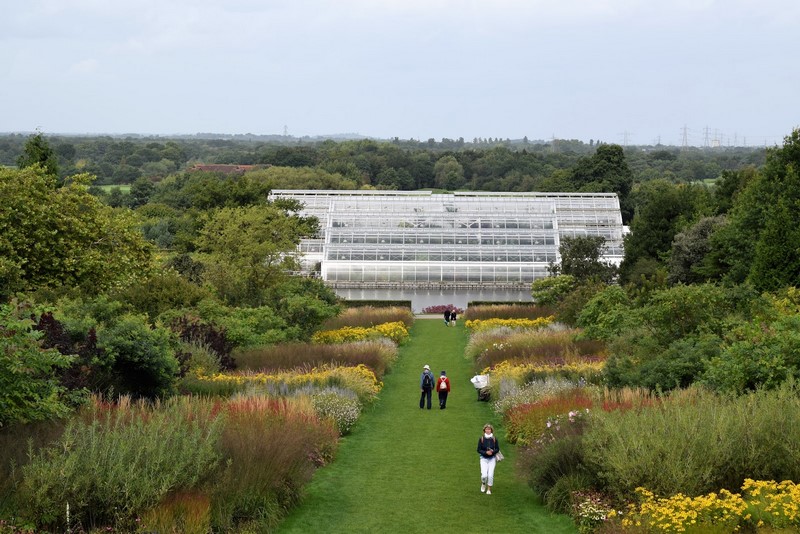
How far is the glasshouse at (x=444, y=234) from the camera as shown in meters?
57.5

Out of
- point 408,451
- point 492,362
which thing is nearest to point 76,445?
point 408,451

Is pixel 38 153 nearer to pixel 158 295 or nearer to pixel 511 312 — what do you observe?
pixel 158 295

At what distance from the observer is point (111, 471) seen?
11.2 metres

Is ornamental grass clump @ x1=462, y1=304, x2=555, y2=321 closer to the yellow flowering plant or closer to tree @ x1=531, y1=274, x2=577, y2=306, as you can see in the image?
tree @ x1=531, y1=274, x2=577, y2=306

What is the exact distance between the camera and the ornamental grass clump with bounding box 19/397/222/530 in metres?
11.0

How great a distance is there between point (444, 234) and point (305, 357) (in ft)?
115

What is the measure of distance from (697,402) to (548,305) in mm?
31631

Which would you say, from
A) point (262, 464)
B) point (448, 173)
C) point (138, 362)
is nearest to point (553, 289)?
point (138, 362)

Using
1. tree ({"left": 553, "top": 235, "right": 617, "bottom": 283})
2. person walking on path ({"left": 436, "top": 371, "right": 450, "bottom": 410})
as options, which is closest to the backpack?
person walking on path ({"left": 436, "top": 371, "right": 450, "bottom": 410})

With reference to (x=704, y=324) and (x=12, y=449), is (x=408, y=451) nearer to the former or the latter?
(x=12, y=449)

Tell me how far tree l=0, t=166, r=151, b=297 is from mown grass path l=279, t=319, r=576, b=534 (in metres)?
10.2

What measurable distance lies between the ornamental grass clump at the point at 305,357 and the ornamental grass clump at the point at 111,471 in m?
12.4

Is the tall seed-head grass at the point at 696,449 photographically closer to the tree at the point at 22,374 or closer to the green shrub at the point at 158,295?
the tree at the point at 22,374

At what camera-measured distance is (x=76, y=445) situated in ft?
39.0
